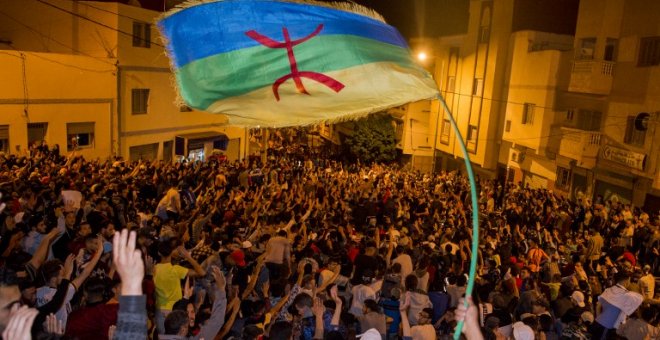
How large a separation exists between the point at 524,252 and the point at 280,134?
37.9 meters

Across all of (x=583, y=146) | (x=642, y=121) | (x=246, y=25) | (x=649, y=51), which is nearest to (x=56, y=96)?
(x=246, y=25)

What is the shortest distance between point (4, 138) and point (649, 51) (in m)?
22.5

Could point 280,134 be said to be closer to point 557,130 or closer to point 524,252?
point 557,130

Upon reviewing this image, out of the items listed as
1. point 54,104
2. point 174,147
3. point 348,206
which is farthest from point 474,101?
point 54,104

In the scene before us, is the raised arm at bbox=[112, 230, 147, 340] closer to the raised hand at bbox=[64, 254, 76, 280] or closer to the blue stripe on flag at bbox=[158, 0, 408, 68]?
the blue stripe on flag at bbox=[158, 0, 408, 68]

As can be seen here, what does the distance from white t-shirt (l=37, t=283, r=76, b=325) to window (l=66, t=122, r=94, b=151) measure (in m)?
17.0

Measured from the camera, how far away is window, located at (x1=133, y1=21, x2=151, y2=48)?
76.5ft

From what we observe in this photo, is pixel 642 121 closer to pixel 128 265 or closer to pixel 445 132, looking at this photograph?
pixel 445 132

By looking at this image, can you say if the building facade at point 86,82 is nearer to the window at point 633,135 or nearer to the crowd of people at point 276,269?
the crowd of people at point 276,269

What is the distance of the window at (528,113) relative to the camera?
2588cm

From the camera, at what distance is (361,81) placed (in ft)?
15.0

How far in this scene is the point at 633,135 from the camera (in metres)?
20.1

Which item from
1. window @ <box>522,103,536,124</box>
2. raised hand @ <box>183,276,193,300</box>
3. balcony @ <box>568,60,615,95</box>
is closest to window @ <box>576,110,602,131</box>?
balcony @ <box>568,60,615,95</box>

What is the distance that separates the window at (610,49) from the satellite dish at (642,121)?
293cm
